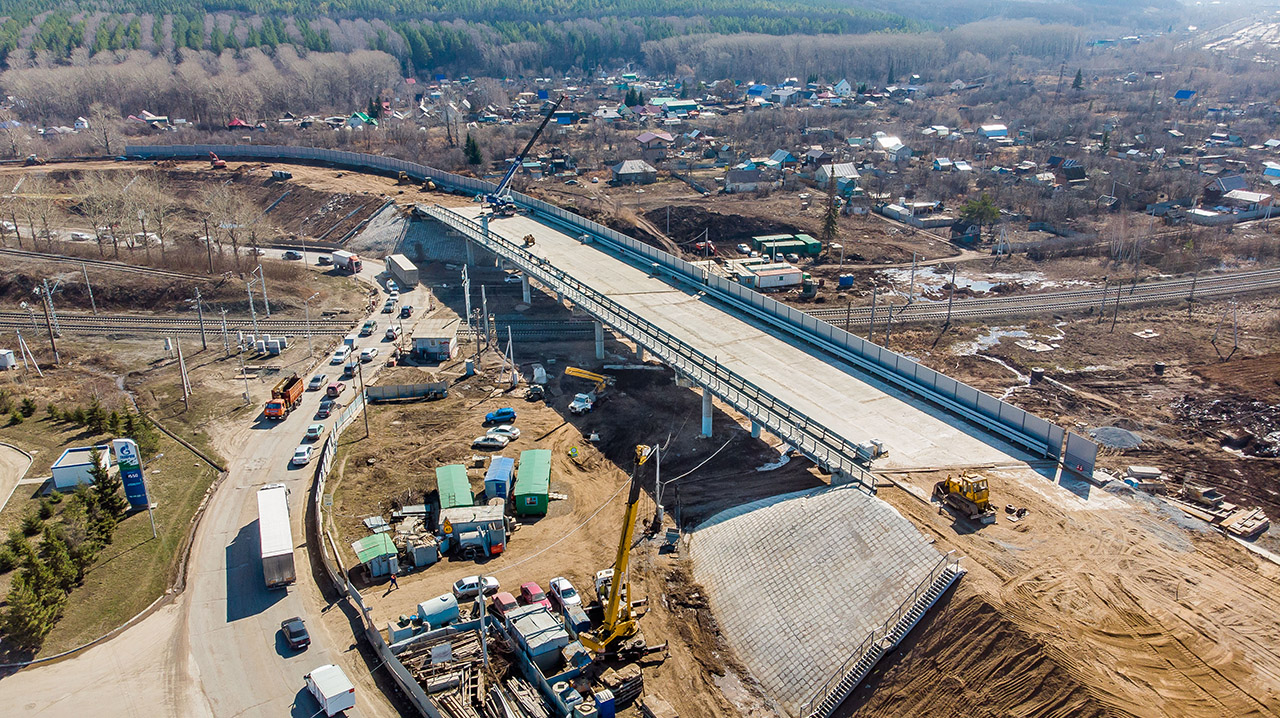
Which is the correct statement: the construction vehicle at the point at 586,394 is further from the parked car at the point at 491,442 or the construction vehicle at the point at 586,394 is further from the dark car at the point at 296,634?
the dark car at the point at 296,634

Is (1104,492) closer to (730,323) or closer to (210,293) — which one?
(730,323)

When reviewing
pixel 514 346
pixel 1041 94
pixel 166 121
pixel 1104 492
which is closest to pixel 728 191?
pixel 514 346

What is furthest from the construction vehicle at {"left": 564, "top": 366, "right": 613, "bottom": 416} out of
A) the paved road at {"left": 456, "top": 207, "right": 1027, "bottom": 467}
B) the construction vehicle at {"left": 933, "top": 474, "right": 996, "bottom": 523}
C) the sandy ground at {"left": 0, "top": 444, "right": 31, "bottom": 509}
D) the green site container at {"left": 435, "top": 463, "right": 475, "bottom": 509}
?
the sandy ground at {"left": 0, "top": 444, "right": 31, "bottom": 509}

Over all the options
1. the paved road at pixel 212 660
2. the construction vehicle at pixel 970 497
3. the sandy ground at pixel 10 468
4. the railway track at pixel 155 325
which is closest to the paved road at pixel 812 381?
the construction vehicle at pixel 970 497

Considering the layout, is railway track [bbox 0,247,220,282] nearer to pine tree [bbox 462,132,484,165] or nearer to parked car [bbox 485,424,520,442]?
parked car [bbox 485,424,520,442]

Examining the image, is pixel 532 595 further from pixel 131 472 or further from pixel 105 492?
pixel 105 492
